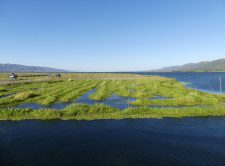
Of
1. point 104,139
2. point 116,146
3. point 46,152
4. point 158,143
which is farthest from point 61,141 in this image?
point 158,143

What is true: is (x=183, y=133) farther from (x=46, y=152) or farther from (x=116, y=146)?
(x=46, y=152)

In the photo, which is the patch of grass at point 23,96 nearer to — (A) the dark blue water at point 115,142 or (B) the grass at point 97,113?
(B) the grass at point 97,113

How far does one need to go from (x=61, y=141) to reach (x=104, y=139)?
4074 millimetres

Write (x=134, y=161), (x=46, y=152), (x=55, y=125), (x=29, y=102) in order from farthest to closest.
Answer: (x=29, y=102)
(x=55, y=125)
(x=46, y=152)
(x=134, y=161)

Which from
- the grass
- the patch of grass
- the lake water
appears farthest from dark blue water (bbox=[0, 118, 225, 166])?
the patch of grass

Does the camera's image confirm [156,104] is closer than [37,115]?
No

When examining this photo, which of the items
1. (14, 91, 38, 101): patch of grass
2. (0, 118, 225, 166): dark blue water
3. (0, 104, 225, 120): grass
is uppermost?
(14, 91, 38, 101): patch of grass

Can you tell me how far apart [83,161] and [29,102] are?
26.5 m

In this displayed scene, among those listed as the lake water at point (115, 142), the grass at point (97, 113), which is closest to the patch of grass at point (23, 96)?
the grass at point (97, 113)

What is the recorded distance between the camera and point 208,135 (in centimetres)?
2120

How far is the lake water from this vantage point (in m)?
16.0

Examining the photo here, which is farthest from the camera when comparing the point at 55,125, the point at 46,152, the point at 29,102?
the point at 29,102

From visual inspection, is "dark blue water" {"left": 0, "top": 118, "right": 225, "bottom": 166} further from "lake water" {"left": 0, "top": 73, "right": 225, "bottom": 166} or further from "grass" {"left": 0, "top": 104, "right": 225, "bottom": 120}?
"grass" {"left": 0, "top": 104, "right": 225, "bottom": 120}

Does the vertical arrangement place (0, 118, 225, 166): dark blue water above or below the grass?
below
